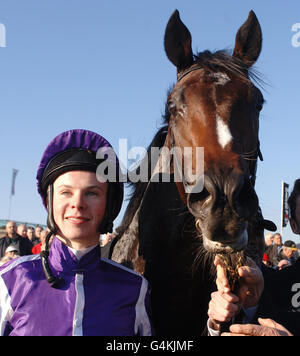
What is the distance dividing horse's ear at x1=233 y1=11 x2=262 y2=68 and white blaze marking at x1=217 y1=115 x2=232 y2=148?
3.26 feet

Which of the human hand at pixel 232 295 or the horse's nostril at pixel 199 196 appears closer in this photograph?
the human hand at pixel 232 295

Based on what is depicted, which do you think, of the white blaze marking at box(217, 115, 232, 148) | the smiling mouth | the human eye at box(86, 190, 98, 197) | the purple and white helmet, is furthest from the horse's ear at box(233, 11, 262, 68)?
the smiling mouth

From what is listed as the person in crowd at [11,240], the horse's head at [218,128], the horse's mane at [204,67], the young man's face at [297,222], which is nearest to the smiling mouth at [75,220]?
the horse's head at [218,128]

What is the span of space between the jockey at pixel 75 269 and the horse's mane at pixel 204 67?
3.33 feet

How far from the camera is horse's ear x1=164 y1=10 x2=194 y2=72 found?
10.5 feet

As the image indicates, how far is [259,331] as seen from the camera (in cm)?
184

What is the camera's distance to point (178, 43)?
10.6 feet

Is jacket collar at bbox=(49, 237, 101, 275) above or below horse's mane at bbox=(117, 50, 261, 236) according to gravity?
below

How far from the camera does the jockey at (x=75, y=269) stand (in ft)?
6.50

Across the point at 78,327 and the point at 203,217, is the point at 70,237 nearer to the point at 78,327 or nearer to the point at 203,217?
the point at 78,327

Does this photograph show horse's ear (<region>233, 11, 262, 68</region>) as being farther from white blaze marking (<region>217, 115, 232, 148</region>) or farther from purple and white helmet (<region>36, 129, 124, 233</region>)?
purple and white helmet (<region>36, 129, 124, 233</region>)

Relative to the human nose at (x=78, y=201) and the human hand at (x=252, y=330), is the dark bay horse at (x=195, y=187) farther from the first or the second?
the human nose at (x=78, y=201)
